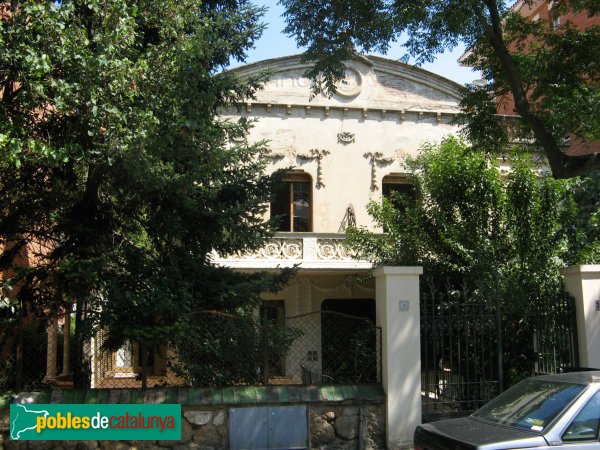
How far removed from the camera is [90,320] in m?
7.72

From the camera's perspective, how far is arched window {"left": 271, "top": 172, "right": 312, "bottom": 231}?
66.5 feet

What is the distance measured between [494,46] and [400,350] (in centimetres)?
633

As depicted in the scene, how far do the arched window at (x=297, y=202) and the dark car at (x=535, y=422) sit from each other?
14349 mm

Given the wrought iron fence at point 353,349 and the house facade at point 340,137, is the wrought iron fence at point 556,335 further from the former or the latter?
the house facade at point 340,137

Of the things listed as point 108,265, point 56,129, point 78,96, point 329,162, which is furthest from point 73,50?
point 329,162

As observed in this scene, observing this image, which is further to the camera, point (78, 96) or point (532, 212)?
point (532, 212)

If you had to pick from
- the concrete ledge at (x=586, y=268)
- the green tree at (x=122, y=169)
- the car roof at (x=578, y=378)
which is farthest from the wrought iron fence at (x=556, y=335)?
the green tree at (x=122, y=169)

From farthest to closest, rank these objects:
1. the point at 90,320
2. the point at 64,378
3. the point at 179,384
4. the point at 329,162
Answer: the point at 329,162, the point at 64,378, the point at 179,384, the point at 90,320

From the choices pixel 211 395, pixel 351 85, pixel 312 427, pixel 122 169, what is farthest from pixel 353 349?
pixel 351 85

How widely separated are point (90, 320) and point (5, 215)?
278 cm

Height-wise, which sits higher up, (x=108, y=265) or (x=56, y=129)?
(x=56, y=129)

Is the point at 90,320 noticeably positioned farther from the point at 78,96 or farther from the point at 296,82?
the point at 296,82

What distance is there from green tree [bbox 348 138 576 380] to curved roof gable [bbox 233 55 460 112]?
7.72m

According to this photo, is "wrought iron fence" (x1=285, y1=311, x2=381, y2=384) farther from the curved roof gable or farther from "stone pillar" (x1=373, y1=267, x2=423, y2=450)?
the curved roof gable
